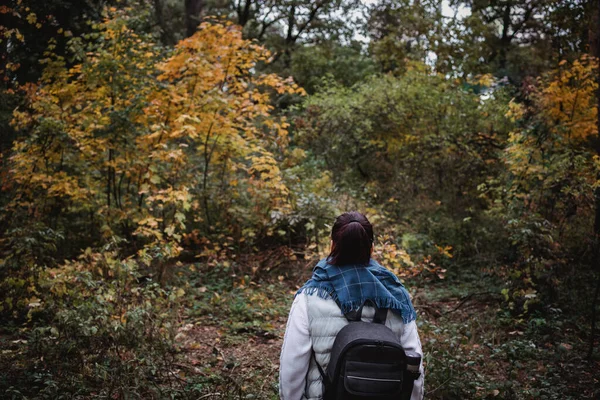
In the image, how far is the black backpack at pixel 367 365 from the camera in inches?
90.3

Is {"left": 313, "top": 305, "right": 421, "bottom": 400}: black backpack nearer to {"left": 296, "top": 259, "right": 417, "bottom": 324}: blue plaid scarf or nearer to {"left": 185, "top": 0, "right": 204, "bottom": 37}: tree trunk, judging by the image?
{"left": 296, "top": 259, "right": 417, "bottom": 324}: blue plaid scarf

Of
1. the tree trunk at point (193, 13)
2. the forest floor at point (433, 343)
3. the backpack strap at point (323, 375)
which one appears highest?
the tree trunk at point (193, 13)

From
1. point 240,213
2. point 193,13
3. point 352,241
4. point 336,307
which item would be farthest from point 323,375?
point 193,13

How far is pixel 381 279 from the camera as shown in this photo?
2.60m

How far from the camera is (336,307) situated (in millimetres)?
2477

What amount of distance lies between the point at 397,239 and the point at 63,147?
19.2 feet

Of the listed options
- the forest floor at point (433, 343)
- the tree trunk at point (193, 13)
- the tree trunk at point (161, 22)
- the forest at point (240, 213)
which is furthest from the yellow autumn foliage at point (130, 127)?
the tree trunk at point (161, 22)

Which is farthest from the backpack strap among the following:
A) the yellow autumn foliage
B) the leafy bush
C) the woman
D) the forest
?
the yellow autumn foliage

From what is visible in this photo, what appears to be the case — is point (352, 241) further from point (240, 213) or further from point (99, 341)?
point (240, 213)

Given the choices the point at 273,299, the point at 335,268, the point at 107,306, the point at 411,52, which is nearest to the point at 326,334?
the point at 335,268

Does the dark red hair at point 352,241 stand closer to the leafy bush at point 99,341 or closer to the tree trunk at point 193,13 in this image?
the leafy bush at point 99,341

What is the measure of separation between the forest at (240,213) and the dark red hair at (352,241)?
6.92ft

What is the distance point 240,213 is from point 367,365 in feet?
21.5

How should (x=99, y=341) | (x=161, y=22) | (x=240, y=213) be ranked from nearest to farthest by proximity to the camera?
(x=99, y=341) < (x=240, y=213) < (x=161, y=22)
